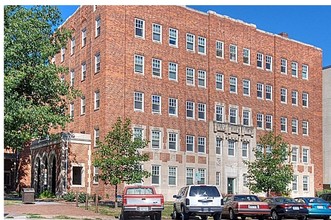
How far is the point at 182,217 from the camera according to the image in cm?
2680

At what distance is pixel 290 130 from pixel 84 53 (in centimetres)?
2340

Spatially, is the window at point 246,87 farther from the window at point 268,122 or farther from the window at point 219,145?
the window at point 219,145

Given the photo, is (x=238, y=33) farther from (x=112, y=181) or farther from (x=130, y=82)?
(x=112, y=181)

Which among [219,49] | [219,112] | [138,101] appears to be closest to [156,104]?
[138,101]

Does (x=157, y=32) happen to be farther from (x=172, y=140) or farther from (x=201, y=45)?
(x=172, y=140)

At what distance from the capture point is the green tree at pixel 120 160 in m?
36.7

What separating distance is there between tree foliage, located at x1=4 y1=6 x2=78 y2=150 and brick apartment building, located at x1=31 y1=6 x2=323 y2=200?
684 centimetres

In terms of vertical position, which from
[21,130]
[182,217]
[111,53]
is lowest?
[182,217]

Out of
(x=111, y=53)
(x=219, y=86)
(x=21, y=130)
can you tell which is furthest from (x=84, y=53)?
(x=21, y=130)

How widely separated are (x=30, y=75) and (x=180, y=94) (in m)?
16.3

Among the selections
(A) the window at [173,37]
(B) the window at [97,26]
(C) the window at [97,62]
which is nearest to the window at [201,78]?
(A) the window at [173,37]

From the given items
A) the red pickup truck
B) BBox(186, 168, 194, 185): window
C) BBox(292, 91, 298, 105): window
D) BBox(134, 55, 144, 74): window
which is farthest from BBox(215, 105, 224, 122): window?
the red pickup truck

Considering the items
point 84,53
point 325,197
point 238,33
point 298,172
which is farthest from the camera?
point 298,172

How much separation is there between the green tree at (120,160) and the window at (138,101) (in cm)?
930
